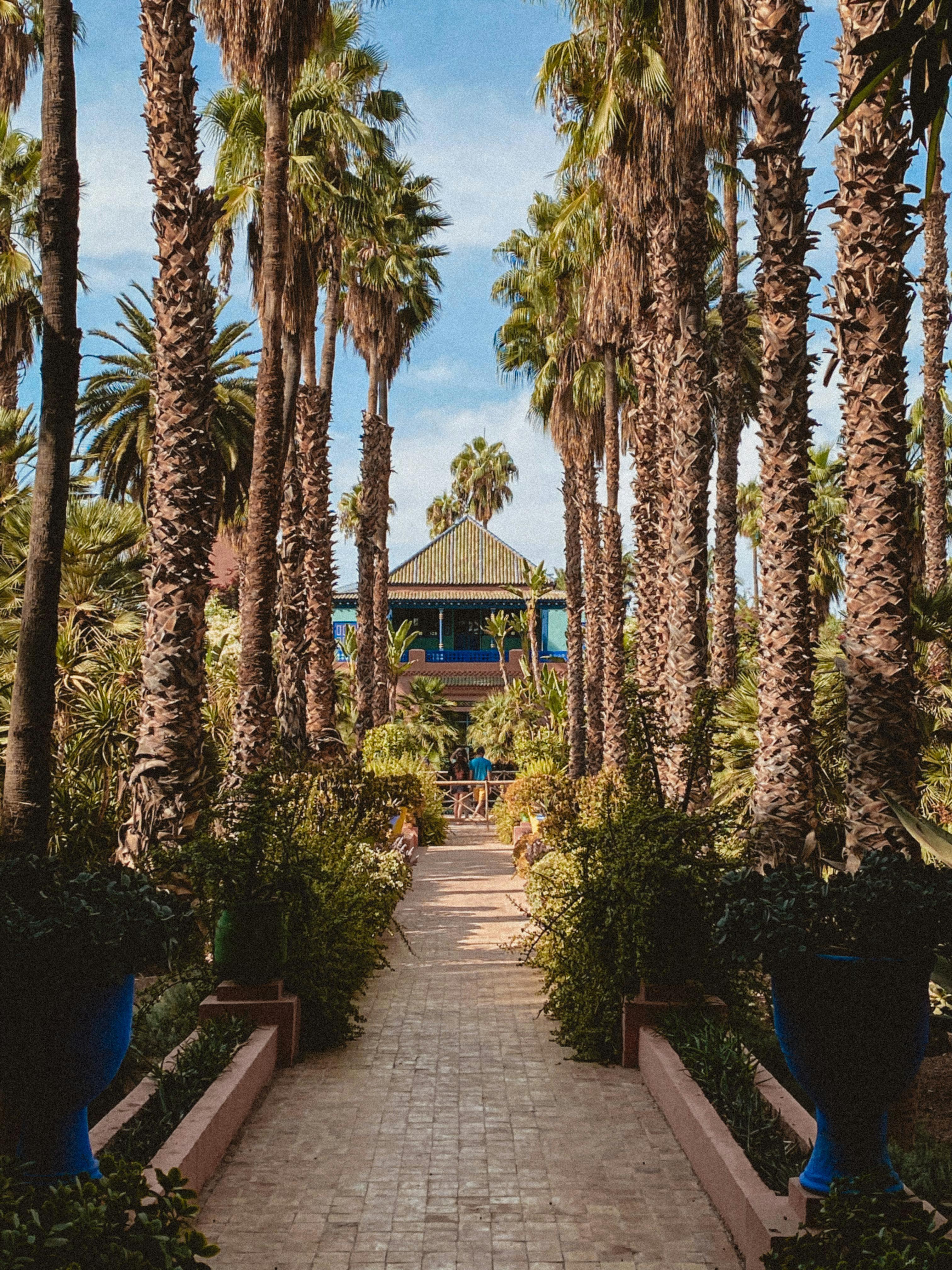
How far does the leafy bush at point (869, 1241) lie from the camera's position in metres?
3.44

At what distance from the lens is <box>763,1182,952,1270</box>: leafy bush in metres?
3.44

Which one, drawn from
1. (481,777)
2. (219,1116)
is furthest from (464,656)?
(219,1116)

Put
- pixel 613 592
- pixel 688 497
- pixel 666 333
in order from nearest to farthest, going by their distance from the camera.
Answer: pixel 688 497 → pixel 666 333 → pixel 613 592

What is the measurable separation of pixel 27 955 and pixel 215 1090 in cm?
242

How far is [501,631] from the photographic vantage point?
152ft

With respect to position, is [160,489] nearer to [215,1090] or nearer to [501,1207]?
[215,1090]

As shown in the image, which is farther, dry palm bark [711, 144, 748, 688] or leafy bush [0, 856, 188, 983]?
dry palm bark [711, 144, 748, 688]

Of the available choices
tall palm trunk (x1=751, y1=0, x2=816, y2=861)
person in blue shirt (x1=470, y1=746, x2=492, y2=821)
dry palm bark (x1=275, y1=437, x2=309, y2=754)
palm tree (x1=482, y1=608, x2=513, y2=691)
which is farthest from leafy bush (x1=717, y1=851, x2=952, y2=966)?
palm tree (x1=482, y1=608, x2=513, y2=691)

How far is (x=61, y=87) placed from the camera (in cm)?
679

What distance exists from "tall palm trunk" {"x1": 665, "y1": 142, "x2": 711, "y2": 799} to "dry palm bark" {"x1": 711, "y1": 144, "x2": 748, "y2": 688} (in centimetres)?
596

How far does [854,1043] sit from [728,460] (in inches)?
890

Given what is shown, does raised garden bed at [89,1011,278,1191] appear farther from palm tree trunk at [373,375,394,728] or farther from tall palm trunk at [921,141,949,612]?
palm tree trunk at [373,375,394,728]

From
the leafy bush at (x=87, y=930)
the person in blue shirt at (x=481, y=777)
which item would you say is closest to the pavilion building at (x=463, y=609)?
the person in blue shirt at (x=481, y=777)

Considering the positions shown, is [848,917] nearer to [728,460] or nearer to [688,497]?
[688,497]
